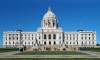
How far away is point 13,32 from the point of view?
6181 inches

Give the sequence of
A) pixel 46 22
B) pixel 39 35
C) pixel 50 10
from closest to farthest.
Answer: pixel 39 35
pixel 46 22
pixel 50 10

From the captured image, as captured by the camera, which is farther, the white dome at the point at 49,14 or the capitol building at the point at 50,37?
the white dome at the point at 49,14

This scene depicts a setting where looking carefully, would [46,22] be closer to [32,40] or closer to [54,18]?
[54,18]

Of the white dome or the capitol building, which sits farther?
the white dome

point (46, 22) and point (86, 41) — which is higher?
point (46, 22)

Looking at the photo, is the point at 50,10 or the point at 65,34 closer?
the point at 65,34

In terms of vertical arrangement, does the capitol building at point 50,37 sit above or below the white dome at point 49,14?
below

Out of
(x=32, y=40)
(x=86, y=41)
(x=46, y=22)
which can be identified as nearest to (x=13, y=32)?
(x=32, y=40)

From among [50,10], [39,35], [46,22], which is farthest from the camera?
[50,10]

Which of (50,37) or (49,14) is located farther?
(49,14)

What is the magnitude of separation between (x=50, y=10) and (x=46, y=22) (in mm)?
16934

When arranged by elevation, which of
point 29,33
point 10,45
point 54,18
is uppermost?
point 54,18

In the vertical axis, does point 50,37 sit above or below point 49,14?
below

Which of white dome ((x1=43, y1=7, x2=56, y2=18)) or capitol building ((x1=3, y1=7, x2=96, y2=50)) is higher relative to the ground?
white dome ((x1=43, y1=7, x2=56, y2=18))
